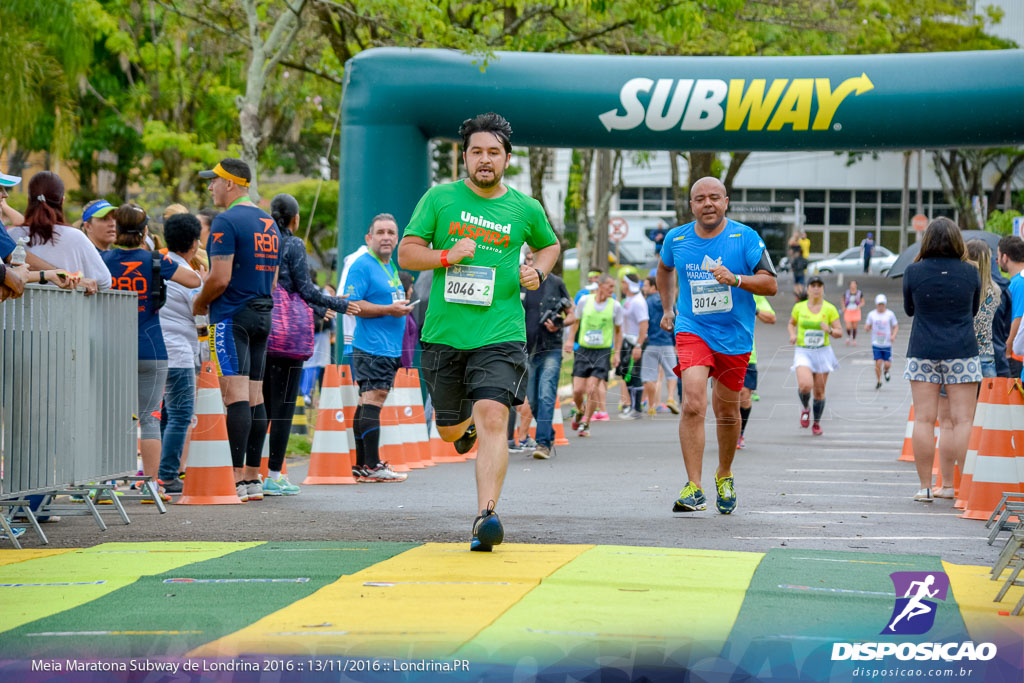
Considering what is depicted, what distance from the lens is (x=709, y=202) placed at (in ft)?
25.0

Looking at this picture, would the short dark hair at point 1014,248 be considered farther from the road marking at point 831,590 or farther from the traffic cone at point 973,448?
the road marking at point 831,590

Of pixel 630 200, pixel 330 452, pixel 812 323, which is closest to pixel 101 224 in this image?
pixel 330 452

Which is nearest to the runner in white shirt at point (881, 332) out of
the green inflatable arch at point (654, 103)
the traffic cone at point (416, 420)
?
the green inflatable arch at point (654, 103)

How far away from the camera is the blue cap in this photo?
8555mm

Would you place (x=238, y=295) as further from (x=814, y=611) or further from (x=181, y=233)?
(x=814, y=611)

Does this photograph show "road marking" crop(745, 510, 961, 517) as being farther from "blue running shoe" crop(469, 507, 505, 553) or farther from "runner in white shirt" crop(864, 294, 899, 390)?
"runner in white shirt" crop(864, 294, 899, 390)

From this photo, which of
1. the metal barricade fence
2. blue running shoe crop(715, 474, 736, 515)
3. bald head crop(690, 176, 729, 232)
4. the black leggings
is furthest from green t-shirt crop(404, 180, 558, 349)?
the black leggings

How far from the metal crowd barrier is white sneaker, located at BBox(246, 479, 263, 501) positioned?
92 centimetres

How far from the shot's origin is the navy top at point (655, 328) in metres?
18.0

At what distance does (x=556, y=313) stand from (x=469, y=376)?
6597 millimetres

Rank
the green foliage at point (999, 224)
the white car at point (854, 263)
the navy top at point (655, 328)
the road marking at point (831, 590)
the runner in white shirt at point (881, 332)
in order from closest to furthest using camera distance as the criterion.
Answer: the road marking at point (831, 590) < the navy top at point (655, 328) < the runner in white shirt at point (881, 332) < the green foliage at point (999, 224) < the white car at point (854, 263)

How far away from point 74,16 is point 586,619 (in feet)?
60.6

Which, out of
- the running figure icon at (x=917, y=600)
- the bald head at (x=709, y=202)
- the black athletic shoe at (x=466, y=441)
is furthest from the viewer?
the bald head at (x=709, y=202)

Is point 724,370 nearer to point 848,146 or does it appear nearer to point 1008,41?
point 848,146
